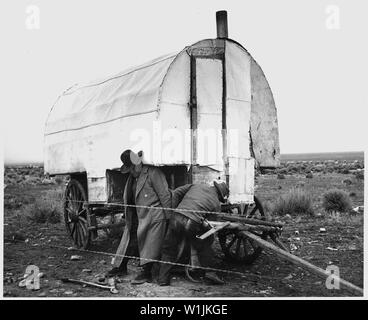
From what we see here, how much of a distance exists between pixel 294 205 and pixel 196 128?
686 centimetres

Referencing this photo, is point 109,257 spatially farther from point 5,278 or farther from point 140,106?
point 140,106

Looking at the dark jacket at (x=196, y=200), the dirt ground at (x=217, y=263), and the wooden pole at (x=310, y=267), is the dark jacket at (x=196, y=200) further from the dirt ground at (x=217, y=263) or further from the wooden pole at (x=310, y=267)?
the dirt ground at (x=217, y=263)

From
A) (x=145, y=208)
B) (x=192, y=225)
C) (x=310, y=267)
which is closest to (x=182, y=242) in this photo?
(x=192, y=225)

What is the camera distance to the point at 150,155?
6.96 meters

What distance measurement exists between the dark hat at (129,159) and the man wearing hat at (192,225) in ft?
2.55

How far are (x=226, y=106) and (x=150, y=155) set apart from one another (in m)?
1.54

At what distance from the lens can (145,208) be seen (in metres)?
7.07

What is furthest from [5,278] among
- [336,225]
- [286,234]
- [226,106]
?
[336,225]

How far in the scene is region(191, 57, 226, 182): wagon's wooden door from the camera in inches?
285

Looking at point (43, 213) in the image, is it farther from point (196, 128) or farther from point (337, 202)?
point (337, 202)

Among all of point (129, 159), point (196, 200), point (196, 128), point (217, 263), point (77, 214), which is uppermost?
point (196, 128)

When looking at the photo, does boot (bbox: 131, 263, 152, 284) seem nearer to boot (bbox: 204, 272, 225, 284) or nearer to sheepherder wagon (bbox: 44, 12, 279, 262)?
boot (bbox: 204, 272, 225, 284)

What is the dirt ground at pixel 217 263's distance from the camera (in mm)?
6539

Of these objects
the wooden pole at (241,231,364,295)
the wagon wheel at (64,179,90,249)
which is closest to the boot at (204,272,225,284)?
the wooden pole at (241,231,364,295)
